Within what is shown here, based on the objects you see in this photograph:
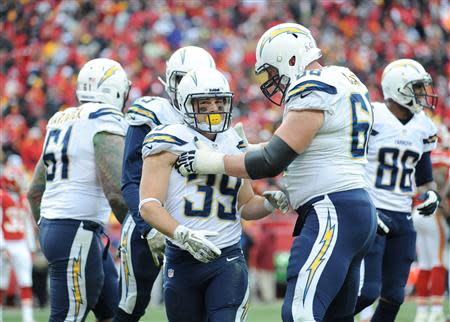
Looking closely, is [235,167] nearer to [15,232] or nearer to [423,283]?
[423,283]

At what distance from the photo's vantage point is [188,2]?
79.0 feet

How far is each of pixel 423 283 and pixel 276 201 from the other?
A: 14.7 ft

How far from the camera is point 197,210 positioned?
4844 mm

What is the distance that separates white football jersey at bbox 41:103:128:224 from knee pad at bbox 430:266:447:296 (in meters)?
4.02

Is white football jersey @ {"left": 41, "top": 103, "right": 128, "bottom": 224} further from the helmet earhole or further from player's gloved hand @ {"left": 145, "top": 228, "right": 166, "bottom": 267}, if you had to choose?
the helmet earhole

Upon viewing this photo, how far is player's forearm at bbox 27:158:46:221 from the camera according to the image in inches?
249

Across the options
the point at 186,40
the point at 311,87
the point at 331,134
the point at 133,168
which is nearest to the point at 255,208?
the point at 331,134

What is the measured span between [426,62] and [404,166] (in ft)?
46.6

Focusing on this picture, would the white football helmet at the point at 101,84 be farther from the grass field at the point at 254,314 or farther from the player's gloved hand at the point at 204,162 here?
the grass field at the point at 254,314

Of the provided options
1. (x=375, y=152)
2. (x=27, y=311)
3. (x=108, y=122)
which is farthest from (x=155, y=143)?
(x=27, y=311)

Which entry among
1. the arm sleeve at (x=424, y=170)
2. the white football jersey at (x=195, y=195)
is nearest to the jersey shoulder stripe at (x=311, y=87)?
the white football jersey at (x=195, y=195)

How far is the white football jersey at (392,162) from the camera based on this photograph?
6.91m

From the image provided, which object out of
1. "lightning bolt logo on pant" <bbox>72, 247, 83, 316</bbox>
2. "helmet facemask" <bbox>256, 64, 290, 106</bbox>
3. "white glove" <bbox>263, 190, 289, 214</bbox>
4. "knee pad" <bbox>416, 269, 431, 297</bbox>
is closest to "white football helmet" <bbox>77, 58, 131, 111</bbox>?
"lightning bolt logo on pant" <bbox>72, 247, 83, 316</bbox>

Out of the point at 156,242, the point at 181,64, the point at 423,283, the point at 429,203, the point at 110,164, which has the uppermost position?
the point at 181,64
